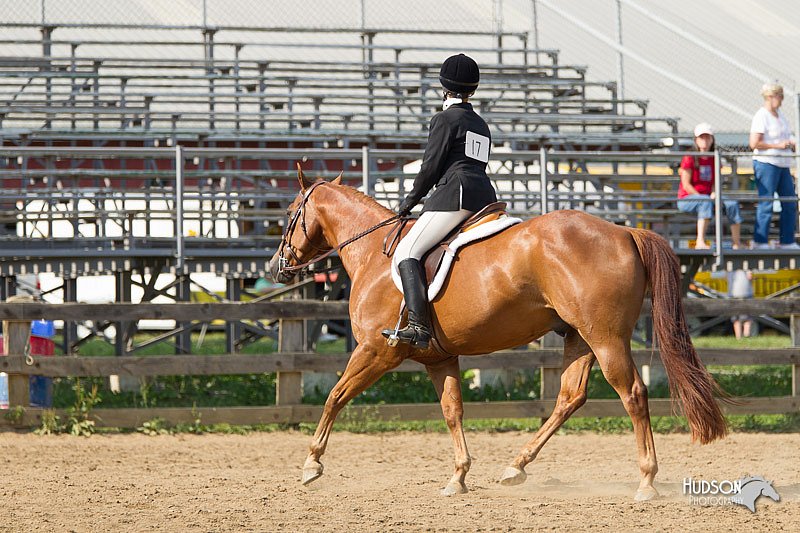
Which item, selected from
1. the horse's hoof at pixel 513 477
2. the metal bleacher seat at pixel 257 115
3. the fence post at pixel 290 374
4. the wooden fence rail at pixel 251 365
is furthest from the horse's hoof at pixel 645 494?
the metal bleacher seat at pixel 257 115

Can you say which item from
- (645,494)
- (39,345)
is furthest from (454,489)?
(39,345)

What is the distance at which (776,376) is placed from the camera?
13766mm

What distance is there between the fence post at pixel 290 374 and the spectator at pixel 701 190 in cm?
458

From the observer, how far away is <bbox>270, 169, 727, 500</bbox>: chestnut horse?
6.83 meters

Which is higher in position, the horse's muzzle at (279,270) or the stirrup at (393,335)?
the horse's muzzle at (279,270)

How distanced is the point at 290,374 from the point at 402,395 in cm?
192

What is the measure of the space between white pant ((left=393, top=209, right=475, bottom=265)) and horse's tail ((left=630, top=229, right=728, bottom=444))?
3.62ft

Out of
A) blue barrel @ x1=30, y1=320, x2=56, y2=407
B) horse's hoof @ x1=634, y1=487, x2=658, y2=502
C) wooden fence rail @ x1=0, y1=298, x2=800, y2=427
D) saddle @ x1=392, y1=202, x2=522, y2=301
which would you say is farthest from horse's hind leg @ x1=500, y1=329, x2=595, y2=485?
blue barrel @ x1=30, y1=320, x2=56, y2=407

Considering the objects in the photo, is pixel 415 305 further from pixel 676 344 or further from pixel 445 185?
pixel 676 344

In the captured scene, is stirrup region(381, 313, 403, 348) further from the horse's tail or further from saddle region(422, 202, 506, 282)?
the horse's tail

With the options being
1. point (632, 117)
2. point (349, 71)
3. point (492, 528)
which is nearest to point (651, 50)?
point (632, 117)

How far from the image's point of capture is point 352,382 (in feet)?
24.4

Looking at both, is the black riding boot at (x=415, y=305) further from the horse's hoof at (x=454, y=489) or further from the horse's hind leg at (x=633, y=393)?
the horse's hind leg at (x=633, y=393)

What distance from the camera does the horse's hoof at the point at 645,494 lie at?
6.78 m
